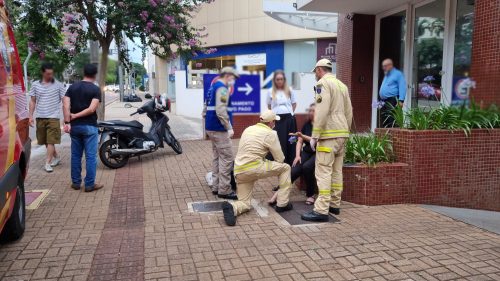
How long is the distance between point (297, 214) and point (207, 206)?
1135 millimetres

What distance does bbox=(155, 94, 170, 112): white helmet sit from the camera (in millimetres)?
9070

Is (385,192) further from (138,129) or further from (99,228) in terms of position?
(138,129)

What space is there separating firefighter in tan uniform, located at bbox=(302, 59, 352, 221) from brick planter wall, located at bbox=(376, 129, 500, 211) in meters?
1.13

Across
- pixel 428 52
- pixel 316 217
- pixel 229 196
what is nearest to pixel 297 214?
pixel 316 217

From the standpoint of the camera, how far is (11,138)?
13.5 ft

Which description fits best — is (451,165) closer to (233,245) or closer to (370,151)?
(370,151)

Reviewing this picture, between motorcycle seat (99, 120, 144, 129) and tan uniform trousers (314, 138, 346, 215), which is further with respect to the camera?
motorcycle seat (99, 120, 144, 129)

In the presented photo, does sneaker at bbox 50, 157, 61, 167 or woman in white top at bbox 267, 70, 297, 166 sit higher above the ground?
woman in white top at bbox 267, 70, 297, 166

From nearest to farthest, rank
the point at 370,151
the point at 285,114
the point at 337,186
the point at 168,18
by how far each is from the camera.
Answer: the point at 337,186 < the point at 370,151 < the point at 285,114 < the point at 168,18

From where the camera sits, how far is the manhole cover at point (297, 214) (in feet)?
16.9

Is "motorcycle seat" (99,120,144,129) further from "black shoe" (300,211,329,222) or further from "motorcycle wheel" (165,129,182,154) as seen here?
"black shoe" (300,211,329,222)

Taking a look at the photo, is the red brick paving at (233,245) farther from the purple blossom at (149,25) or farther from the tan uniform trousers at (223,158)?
the purple blossom at (149,25)

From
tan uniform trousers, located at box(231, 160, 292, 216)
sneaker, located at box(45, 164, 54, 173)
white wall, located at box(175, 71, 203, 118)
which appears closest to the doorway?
tan uniform trousers, located at box(231, 160, 292, 216)

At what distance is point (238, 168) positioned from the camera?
5.20 meters
